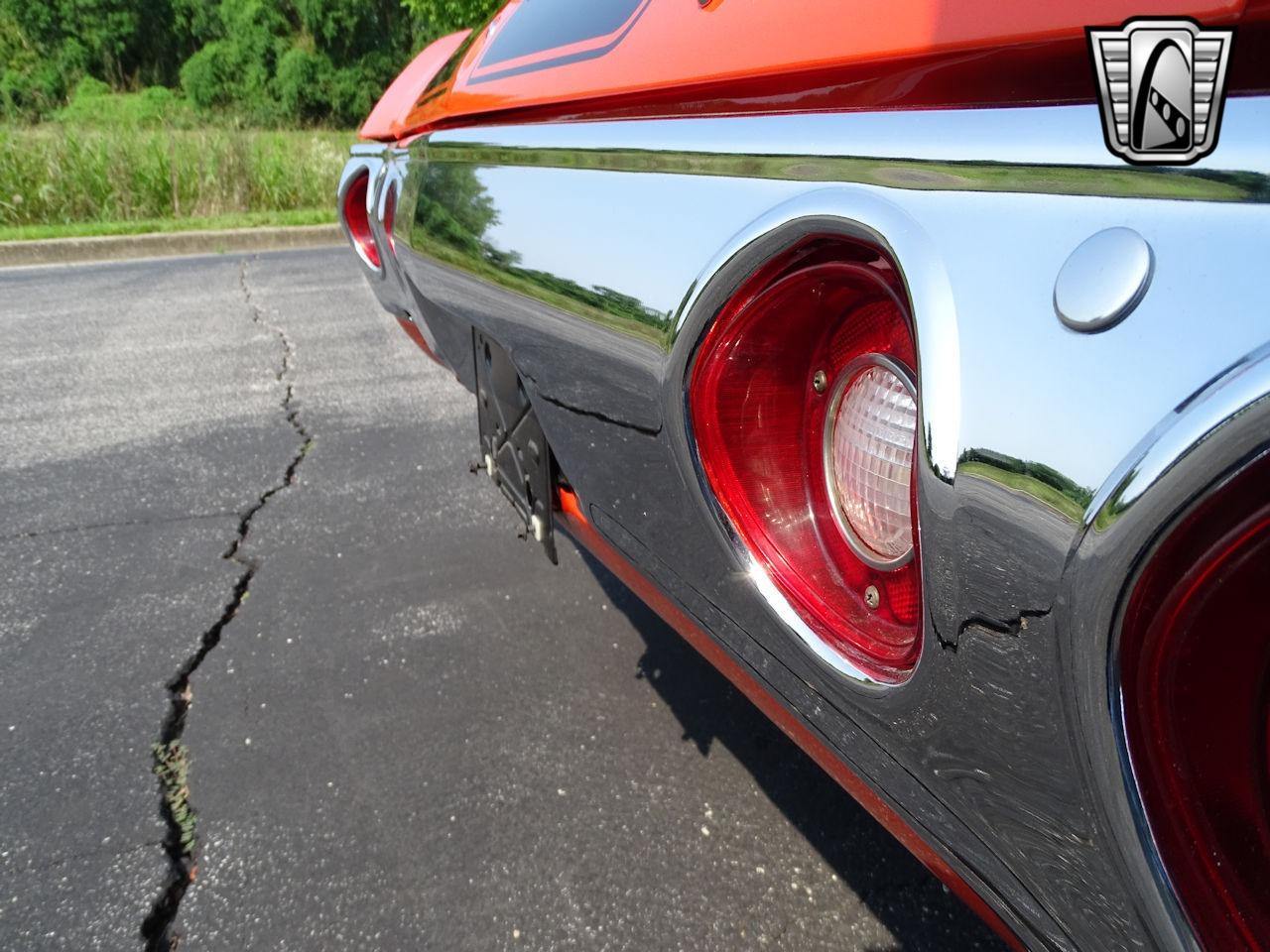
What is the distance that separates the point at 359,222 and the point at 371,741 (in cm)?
142

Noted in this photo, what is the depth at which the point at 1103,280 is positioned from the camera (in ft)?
2.21

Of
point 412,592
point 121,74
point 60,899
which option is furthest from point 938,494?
point 121,74

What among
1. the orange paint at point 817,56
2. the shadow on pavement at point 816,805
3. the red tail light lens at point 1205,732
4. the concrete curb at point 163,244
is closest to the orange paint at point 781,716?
the red tail light lens at point 1205,732

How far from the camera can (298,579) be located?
2770 millimetres

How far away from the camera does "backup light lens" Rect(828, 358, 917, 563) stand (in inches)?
37.9

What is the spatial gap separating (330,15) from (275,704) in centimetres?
3844

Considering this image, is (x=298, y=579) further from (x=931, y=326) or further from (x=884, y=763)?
(x=931, y=326)

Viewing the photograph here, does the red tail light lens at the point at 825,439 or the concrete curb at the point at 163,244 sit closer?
the red tail light lens at the point at 825,439

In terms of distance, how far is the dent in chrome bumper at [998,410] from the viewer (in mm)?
627

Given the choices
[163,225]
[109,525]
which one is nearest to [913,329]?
[109,525]

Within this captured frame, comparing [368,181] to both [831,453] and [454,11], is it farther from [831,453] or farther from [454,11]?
[454,11]

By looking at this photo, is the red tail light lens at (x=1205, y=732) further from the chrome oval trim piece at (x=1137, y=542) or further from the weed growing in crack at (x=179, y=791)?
the weed growing in crack at (x=179, y=791)

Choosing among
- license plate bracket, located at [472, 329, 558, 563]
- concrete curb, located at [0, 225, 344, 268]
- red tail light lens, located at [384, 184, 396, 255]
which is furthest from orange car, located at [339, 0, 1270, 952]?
concrete curb, located at [0, 225, 344, 268]

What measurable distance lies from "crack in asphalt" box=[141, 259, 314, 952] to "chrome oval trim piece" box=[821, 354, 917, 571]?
1.29 meters
